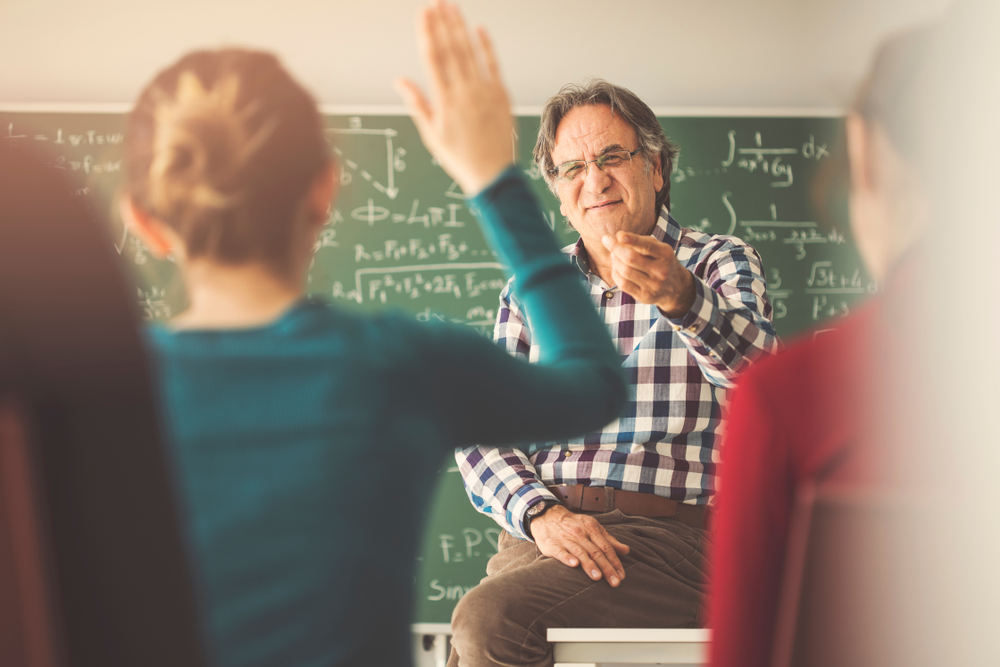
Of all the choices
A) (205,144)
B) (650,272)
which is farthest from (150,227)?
(650,272)

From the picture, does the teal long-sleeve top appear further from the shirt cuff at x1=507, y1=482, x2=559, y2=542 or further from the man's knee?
the shirt cuff at x1=507, y1=482, x2=559, y2=542

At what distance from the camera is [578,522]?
4.82 ft

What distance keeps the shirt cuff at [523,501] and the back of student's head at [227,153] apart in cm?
103

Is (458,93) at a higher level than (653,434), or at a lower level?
higher

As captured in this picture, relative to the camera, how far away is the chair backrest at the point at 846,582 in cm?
52

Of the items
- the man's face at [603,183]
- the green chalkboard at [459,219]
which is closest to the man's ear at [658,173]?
the man's face at [603,183]

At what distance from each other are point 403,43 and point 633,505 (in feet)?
6.07

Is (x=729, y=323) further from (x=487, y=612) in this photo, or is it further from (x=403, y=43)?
(x=403, y=43)

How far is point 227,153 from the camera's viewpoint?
0.59 m

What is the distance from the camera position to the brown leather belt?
1.52 m

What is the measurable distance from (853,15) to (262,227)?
0.50 meters

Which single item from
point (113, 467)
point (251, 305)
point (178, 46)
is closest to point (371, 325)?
point (251, 305)

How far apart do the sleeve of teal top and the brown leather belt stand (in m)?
0.92

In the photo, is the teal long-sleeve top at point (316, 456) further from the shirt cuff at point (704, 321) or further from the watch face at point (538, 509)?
the watch face at point (538, 509)
